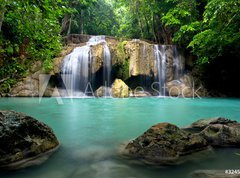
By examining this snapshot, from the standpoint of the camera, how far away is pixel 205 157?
3514mm

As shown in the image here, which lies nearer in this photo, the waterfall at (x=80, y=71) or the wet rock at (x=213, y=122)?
the wet rock at (x=213, y=122)

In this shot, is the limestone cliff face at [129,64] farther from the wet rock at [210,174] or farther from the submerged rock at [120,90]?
the wet rock at [210,174]

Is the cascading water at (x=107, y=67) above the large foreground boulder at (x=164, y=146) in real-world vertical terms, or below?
above

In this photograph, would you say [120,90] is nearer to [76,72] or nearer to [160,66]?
[76,72]

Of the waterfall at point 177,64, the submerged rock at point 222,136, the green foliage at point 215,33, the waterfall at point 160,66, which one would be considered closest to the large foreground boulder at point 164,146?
the submerged rock at point 222,136

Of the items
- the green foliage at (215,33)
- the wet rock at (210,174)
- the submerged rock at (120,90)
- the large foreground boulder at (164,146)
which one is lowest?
the wet rock at (210,174)

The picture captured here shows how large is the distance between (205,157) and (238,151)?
724mm

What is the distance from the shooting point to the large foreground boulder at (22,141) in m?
3.24

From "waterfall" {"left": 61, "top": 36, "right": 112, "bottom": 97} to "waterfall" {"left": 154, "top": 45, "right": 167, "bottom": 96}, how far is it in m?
3.83

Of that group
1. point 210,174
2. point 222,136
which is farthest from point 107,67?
point 210,174

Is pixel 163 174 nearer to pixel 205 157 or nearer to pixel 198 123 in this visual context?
pixel 205 157

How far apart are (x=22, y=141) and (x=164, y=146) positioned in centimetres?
215

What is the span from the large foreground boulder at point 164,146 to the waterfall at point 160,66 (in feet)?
47.0

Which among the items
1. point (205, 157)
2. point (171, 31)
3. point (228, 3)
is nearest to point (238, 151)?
point (205, 157)
